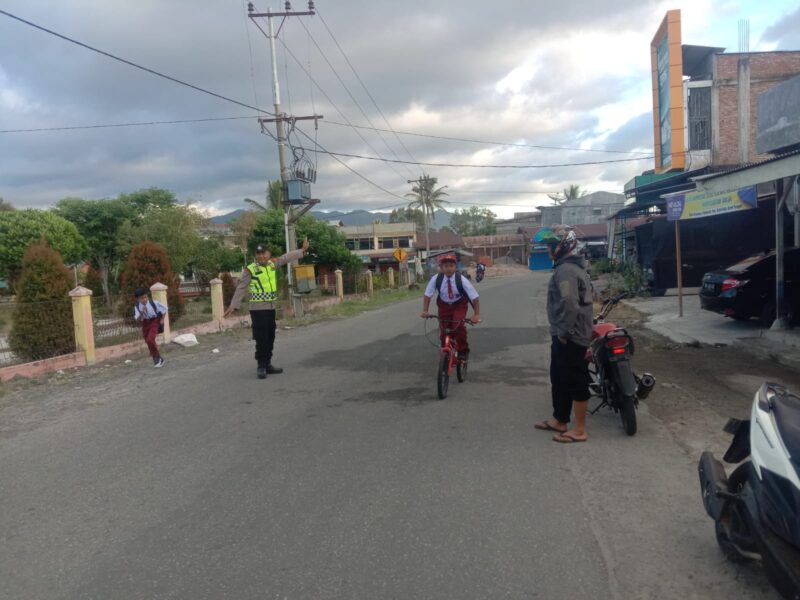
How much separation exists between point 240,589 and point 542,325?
40.0 ft

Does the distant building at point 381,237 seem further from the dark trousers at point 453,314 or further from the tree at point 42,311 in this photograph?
the dark trousers at point 453,314

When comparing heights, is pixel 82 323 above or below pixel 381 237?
below

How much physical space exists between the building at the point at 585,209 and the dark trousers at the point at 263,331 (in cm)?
6562

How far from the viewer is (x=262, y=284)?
8.77 meters

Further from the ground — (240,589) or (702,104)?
(702,104)

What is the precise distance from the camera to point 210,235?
45.1 meters

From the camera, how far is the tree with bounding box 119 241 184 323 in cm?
1540

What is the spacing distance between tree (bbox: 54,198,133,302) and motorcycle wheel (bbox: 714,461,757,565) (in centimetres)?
3900

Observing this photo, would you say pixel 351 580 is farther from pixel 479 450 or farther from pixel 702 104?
pixel 702 104

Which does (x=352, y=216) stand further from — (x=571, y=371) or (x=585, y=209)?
(x=571, y=371)

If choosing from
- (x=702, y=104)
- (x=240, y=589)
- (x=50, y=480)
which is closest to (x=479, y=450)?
(x=240, y=589)

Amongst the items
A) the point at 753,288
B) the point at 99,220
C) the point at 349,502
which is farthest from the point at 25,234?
the point at 349,502

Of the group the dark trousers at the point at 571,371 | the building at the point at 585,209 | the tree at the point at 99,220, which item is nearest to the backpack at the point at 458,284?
the dark trousers at the point at 571,371

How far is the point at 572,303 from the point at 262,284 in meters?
5.04
